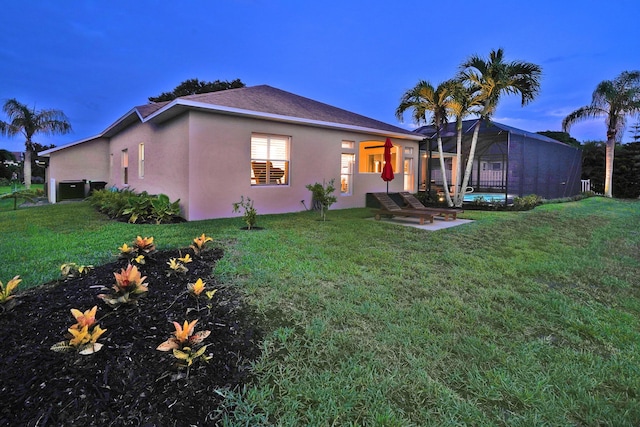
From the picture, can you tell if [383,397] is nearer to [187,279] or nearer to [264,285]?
[264,285]

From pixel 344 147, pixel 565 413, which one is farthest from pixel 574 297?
pixel 344 147

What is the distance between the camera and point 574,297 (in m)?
3.69

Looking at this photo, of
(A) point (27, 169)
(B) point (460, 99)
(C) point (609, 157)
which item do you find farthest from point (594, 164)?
(A) point (27, 169)

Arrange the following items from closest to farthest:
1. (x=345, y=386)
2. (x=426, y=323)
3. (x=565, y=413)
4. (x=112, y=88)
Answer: (x=565, y=413) < (x=345, y=386) < (x=426, y=323) < (x=112, y=88)

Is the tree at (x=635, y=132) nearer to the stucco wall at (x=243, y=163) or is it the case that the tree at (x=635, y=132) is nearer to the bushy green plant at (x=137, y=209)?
the stucco wall at (x=243, y=163)

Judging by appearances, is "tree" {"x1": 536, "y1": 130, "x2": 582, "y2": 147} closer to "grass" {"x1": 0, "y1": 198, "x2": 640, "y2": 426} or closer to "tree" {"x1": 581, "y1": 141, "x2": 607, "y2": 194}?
"tree" {"x1": 581, "y1": 141, "x2": 607, "y2": 194}

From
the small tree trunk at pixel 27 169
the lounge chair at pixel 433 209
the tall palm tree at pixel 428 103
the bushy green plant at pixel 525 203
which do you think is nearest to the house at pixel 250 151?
the tall palm tree at pixel 428 103

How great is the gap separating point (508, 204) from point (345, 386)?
42.4ft

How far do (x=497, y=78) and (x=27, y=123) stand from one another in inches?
1098

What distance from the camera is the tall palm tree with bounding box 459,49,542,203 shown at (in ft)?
35.2

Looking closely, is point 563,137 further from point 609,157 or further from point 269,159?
point 269,159

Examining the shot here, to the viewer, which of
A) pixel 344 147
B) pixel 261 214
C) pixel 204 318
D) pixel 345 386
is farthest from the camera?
pixel 344 147

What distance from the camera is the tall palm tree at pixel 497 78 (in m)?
10.7

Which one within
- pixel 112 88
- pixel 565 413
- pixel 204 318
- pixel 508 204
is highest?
pixel 112 88
